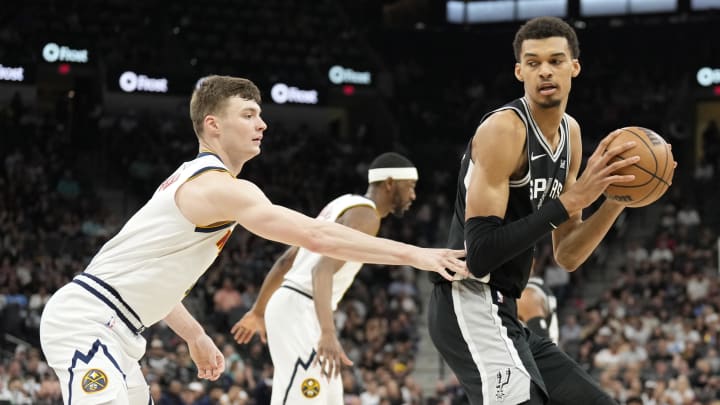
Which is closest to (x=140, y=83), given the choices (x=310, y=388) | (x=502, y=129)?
(x=310, y=388)

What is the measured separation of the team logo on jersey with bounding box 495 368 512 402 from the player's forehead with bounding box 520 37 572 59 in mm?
1407

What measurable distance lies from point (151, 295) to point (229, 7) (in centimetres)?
1982

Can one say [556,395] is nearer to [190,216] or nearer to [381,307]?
[190,216]

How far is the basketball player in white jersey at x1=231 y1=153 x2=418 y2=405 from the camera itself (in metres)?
6.44

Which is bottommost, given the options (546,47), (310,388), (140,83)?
(310,388)

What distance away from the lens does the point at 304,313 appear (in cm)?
679

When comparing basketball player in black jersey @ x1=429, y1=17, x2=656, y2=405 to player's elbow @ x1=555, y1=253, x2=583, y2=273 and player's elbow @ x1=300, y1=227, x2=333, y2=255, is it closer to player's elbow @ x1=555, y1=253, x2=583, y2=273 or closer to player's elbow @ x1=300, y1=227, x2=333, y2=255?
player's elbow @ x1=555, y1=253, x2=583, y2=273

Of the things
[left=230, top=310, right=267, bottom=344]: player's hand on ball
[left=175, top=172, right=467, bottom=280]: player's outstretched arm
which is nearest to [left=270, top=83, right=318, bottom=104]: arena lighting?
[left=230, top=310, right=267, bottom=344]: player's hand on ball

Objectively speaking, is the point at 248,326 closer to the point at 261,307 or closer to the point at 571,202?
the point at 261,307

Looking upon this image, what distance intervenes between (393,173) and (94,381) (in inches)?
138

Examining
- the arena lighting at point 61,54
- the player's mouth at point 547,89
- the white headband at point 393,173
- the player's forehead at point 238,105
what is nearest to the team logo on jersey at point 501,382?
the player's mouth at point 547,89

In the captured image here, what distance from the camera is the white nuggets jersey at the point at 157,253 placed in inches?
178

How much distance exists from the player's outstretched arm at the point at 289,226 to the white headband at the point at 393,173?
9.98 ft

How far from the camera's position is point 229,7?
77.7 feet
